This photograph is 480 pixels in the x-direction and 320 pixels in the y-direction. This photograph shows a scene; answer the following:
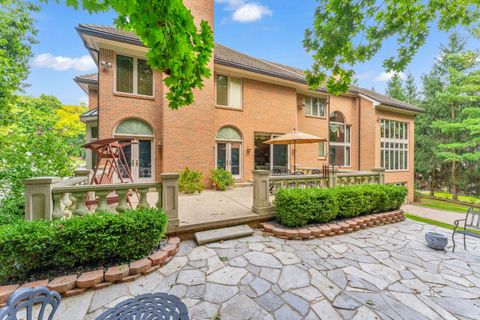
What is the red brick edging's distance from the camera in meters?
5.03

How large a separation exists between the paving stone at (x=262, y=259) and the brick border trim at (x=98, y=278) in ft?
5.28

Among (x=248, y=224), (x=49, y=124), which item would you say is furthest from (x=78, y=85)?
(x=248, y=224)

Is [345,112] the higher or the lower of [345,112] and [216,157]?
the higher

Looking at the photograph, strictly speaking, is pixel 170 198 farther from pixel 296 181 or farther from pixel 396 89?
pixel 396 89

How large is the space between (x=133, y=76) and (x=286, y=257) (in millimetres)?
9280

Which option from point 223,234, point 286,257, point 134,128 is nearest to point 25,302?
point 223,234

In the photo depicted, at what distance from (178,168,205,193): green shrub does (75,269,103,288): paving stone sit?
5333 millimetres

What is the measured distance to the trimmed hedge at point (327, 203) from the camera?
5230 millimetres

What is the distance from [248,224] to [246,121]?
7.11 metres

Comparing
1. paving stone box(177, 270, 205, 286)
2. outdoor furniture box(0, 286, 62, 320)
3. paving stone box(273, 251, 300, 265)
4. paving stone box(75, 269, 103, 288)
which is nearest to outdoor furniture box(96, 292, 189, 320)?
outdoor furniture box(0, 286, 62, 320)

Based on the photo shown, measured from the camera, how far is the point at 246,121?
11398mm

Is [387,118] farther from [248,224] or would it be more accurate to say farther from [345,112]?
[248,224]

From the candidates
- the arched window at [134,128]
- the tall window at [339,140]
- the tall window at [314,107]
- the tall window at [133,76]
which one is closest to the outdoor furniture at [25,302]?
the arched window at [134,128]

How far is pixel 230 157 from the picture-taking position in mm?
11047
